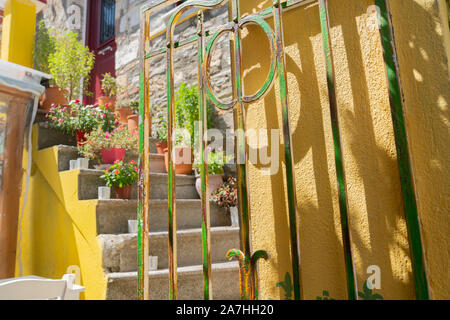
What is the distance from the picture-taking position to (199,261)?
2.64 m

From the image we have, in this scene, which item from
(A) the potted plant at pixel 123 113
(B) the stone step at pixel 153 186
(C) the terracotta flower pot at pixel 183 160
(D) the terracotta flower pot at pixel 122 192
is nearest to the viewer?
(B) the stone step at pixel 153 186

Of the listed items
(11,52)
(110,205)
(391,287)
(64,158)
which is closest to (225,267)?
A: (110,205)

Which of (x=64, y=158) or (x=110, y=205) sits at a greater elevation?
(x=64, y=158)

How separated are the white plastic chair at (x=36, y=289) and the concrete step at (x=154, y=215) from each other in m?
0.97

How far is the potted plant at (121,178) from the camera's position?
2854 mm

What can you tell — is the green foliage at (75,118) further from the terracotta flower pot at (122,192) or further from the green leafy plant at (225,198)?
the green leafy plant at (225,198)

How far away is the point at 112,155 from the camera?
3.24m

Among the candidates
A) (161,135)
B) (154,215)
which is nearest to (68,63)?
(161,135)

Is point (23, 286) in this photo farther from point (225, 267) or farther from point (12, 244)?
point (12, 244)

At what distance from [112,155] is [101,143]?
0.57 ft

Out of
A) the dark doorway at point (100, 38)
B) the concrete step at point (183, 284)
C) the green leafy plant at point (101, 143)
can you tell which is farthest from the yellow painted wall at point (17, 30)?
the concrete step at point (183, 284)

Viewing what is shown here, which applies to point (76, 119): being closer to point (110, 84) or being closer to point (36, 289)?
point (110, 84)

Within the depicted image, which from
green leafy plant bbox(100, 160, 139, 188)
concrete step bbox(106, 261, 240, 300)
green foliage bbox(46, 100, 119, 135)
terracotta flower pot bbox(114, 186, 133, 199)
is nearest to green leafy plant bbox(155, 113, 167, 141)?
green foliage bbox(46, 100, 119, 135)

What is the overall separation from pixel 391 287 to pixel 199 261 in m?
1.84
